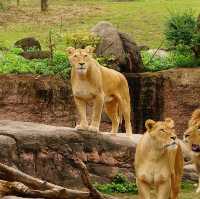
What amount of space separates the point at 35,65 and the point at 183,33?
161 inches

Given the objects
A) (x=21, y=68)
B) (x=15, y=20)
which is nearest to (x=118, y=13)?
(x=15, y=20)

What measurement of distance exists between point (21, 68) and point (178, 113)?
154 inches

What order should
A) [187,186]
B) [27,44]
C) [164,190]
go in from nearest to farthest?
1. [164,190]
2. [187,186]
3. [27,44]

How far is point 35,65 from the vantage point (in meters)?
19.8

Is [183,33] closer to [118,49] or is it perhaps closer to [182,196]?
[118,49]

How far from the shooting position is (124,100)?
13680 mm

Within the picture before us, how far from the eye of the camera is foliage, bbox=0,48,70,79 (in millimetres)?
19328

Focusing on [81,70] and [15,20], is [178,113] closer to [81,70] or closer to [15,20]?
[81,70]

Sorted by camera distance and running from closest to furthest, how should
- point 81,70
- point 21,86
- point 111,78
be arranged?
1. point 81,70
2. point 111,78
3. point 21,86

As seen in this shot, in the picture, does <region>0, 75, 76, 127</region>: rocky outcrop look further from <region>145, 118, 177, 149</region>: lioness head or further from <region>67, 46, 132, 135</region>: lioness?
<region>145, 118, 177, 149</region>: lioness head

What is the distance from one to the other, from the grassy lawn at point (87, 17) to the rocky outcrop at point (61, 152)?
37.6 feet

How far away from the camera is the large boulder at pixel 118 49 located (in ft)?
66.3

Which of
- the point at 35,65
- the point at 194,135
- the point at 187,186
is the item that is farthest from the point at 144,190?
the point at 35,65

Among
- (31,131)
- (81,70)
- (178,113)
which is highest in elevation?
(81,70)
